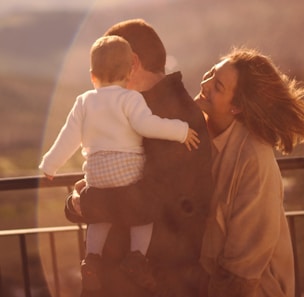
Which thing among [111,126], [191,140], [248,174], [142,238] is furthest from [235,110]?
[142,238]

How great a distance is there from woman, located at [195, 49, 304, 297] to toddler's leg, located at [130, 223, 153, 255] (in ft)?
1.09

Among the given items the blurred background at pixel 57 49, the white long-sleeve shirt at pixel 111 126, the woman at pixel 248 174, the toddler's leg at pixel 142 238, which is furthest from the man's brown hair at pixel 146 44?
the blurred background at pixel 57 49

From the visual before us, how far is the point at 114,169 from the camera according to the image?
10.7ft

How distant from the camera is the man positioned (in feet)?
10.5

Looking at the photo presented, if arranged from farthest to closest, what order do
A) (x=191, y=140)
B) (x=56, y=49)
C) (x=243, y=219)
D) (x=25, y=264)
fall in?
(x=56, y=49), (x=25, y=264), (x=243, y=219), (x=191, y=140)

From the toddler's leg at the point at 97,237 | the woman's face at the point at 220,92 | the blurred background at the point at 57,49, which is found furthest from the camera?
Answer: the blurred background at the point at 57,49

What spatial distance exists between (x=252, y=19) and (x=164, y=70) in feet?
143

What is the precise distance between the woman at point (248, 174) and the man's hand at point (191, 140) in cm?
31

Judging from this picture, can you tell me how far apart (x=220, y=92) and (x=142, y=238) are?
72 centimetres

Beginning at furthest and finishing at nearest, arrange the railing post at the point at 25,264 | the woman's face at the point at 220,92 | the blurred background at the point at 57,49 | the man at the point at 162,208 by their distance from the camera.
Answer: the blurred background at the point at 57,49, the railing post at the point at 25,264, the woman's face at the point at 220,92, the man at the point at 162,208

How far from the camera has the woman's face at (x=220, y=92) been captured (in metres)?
3.52

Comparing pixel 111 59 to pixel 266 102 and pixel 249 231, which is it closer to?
pixel 266 102

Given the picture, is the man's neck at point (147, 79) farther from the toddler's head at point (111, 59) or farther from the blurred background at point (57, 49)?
the blurred background at point (57, 49)

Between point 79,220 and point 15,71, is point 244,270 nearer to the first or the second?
point 79,220
